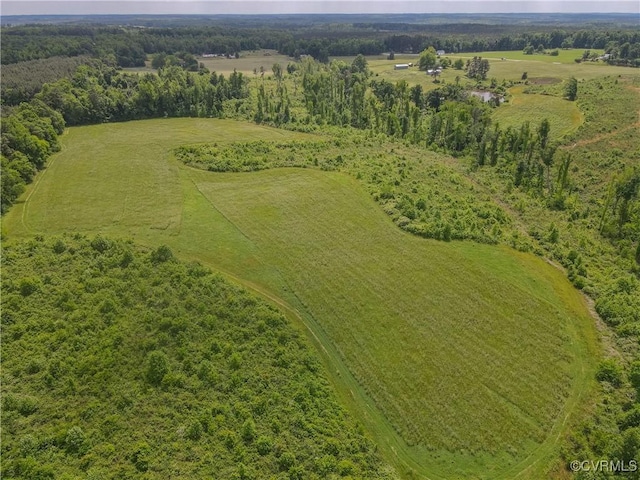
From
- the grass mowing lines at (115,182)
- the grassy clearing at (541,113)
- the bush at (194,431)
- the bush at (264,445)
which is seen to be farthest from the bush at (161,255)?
the grassy clearing at (541,113)

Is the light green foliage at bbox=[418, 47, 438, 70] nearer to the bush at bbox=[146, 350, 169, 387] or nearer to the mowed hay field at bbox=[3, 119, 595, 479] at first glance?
the mowed hay field at bbox=[3, 119, 595, 479]

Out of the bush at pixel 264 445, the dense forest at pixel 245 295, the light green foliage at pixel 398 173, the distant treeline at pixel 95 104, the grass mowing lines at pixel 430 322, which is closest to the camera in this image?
the bush at pixel 264 445

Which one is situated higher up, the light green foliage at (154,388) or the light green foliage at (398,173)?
the light green foliage at (398,173)

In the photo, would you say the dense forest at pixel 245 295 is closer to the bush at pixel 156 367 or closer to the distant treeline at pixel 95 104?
the bush at pixel 156 367

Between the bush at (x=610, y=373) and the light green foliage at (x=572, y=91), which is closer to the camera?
the bush at (x=610, y=373)

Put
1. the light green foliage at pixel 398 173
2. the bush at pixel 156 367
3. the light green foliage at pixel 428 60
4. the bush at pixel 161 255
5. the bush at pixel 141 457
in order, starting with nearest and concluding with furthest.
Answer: the bush at pixel 141 457 → the bush at pixel 156 367 → the bush at pixel 161 255 → the light green foliage at pixel 398 173 → the light green foliage at pixel 428 60

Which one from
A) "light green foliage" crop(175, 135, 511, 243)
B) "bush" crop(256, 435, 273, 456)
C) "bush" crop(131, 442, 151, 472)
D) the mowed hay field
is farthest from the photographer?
"light green foliage" crop(175, 135, 511, 243)

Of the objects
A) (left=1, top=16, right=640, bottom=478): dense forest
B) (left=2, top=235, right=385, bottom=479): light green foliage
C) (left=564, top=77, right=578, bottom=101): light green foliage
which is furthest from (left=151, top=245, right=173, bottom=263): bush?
(left=564, top=77, right=578, bottom=101): light green foliage
